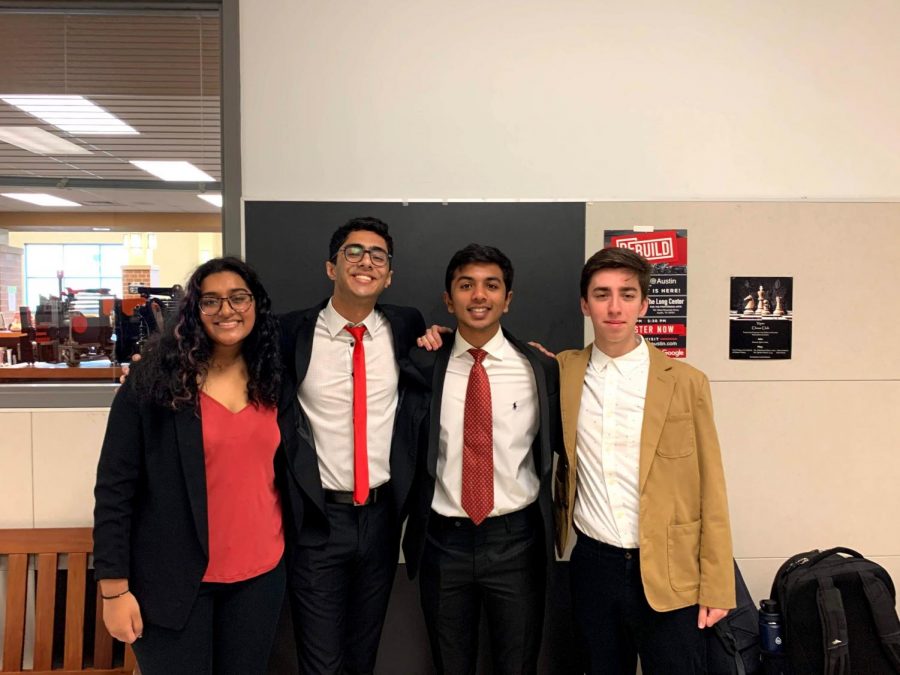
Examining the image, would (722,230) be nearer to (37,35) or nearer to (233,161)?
(233,161)

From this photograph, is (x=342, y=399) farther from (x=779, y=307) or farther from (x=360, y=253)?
(x=779, y=307)

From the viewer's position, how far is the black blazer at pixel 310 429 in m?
1.80

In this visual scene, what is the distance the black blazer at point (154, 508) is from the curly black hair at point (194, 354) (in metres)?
0.05

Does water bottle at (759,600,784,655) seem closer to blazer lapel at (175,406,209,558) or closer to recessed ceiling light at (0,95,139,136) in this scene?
blazer lapel at (175,406,209,558)

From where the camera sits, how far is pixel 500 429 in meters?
1.90

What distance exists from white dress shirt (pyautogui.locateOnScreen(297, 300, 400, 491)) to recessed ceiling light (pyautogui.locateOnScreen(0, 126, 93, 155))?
5.28 feet

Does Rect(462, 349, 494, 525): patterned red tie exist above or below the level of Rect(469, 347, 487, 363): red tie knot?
below

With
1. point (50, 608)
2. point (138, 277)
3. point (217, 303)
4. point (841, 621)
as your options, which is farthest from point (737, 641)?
point (138, 277)

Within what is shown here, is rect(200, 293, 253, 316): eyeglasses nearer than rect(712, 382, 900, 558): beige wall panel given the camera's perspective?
Yes

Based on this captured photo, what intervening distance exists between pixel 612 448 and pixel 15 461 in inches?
94.1

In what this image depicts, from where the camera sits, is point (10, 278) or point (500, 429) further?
point (10, 278)

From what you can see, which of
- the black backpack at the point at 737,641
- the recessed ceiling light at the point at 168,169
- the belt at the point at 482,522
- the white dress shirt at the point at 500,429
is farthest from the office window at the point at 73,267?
the black backpack at the point at 737,641

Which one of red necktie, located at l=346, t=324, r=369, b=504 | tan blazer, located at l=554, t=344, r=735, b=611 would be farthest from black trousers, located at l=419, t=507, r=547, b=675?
tan blazer, located at l=554, t=344, r=735, b=611

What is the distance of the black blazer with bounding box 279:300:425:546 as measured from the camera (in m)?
1.80
